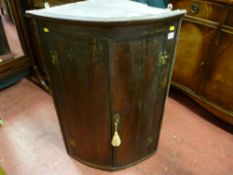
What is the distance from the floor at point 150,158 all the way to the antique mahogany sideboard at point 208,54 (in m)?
0.20

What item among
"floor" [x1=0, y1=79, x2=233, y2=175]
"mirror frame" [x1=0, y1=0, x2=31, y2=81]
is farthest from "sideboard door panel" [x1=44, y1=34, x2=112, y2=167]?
"mirror frame" [x1=0, y1=0, x2=31, y2=81]

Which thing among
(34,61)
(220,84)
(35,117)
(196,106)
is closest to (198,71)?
(220,84)

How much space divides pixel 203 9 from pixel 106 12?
2.95 ft

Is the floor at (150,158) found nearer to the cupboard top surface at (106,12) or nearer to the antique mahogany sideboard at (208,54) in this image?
the antique mahogany sideboard at (208,54)

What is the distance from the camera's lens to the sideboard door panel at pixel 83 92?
2.93 feet

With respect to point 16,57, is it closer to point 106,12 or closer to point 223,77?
point 106,12

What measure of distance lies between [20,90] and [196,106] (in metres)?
1.81

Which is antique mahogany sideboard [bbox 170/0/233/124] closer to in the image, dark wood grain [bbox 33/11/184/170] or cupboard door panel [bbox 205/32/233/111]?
cupboard door panel [bbox 205/32/233/111]

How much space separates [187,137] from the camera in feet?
5.40

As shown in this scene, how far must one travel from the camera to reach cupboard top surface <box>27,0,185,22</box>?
0.81 metres

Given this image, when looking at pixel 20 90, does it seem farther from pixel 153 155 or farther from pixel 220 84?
pixel 220 84

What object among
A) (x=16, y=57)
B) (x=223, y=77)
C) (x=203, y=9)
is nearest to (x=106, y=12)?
(x=203, y=9)

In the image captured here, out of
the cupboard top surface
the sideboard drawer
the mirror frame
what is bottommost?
the mirror frame

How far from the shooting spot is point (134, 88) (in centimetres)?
101
